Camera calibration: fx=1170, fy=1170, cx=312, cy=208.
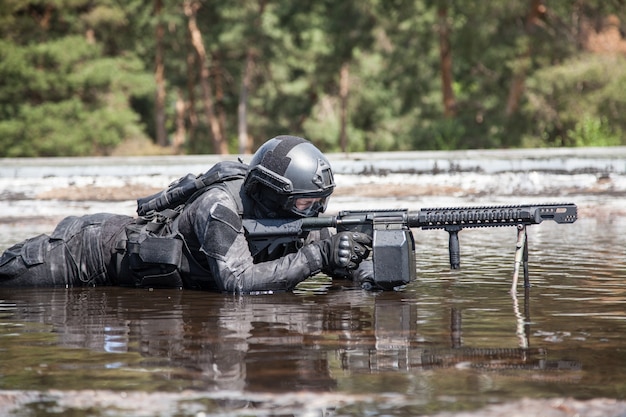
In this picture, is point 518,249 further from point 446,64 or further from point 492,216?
point 446,64

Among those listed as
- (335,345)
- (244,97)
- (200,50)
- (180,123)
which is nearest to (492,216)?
(335,345)

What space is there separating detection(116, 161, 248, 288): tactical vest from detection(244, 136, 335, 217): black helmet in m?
0.19

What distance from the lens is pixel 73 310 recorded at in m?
6.85

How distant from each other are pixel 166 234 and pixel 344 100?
43078mm

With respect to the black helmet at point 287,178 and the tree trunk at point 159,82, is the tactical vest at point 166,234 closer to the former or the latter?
the black helmet at point 287,178

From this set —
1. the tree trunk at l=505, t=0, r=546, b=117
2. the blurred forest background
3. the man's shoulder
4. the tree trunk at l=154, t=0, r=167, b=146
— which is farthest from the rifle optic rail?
the tree trunk at l=154, t=0, r=167, b=146

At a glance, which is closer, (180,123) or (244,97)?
(244,97)

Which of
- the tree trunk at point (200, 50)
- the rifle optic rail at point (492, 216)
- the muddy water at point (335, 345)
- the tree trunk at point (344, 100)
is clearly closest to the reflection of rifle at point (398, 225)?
the rifle optic rail at point (492, 216)

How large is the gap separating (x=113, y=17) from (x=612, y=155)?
109 ft

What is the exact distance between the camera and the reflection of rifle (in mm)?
6898

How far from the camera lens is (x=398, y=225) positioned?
7.05 meters

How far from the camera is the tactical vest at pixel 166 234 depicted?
7402 mm

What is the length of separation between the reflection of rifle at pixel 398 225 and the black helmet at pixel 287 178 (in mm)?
125

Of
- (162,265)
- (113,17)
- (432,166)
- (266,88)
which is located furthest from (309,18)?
(162,265)
